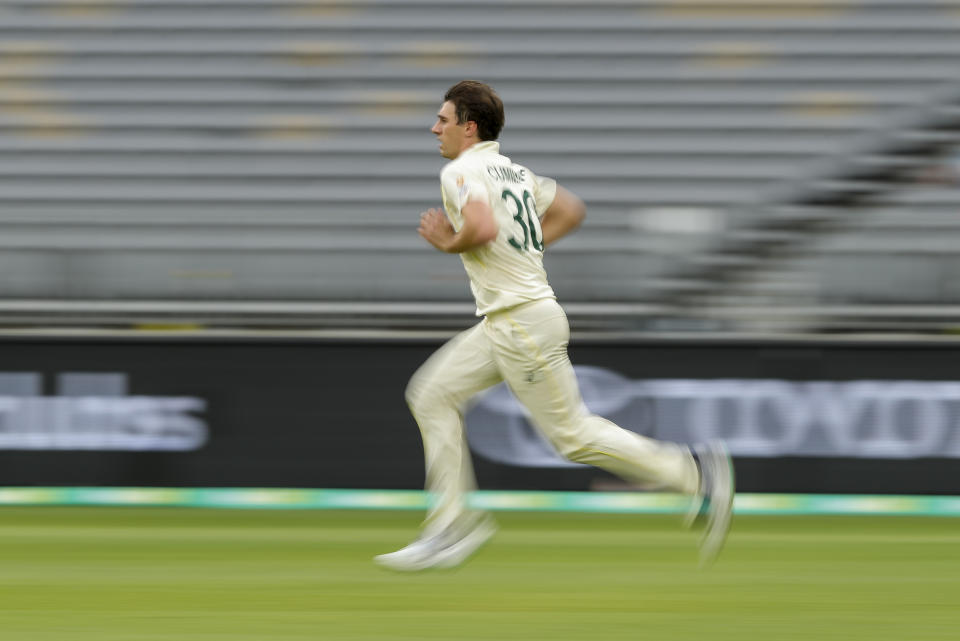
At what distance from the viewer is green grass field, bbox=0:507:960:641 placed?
3.96 metres

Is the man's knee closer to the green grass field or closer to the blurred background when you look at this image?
the green grass field

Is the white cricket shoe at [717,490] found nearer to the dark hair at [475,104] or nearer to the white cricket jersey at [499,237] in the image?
the white cricket jersey at [499,237]

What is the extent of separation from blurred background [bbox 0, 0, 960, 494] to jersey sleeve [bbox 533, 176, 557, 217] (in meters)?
2.53

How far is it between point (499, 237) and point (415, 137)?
5.19 m

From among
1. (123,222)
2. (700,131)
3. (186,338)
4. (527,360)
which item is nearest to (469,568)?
(527,360)

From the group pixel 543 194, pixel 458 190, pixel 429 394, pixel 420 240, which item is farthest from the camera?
pixel 420 240

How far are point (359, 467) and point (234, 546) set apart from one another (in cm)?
166

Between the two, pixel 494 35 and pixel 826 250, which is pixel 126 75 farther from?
pixel 826 250

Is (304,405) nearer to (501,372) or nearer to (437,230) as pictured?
(501,372)

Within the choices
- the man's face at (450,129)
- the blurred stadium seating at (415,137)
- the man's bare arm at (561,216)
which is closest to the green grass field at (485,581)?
the man's bare arm at (561,216)

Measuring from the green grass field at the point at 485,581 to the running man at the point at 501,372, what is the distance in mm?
223

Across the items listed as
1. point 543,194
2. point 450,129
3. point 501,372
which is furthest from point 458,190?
point 501,372

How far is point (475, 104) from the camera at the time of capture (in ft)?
15.5

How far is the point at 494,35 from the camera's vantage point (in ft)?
32.9
